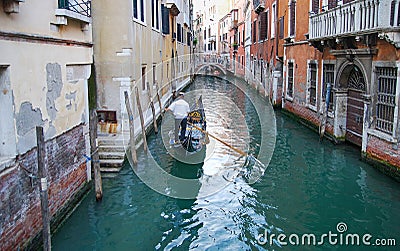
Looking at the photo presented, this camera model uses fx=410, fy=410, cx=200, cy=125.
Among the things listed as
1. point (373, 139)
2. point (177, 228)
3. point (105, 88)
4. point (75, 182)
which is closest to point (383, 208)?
point (373, 139)

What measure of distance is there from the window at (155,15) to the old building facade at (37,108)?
5429 millimetres

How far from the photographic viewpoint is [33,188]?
12.5 feet

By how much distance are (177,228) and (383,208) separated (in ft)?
8.62

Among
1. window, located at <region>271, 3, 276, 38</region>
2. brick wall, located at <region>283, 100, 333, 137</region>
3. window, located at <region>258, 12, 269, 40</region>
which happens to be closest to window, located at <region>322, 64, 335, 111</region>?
brick wall, located at <region>283, 100, 333, 137</region>

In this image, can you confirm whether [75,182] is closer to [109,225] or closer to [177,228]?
[109,225]

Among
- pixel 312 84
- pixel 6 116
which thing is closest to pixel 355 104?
pixel 312 84

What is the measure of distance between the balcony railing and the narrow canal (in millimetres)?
2238

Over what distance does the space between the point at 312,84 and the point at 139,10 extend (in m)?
4.64

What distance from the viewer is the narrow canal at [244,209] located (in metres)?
4.36

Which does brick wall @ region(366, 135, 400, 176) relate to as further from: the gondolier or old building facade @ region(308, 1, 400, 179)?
the gondolier

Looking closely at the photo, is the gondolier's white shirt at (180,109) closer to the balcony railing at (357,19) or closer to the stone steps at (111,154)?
the stone steps at (111,154)

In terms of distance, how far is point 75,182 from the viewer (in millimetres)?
5082

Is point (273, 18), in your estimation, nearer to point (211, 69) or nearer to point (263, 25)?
point (263, 25)

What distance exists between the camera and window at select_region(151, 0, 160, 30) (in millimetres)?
10648
